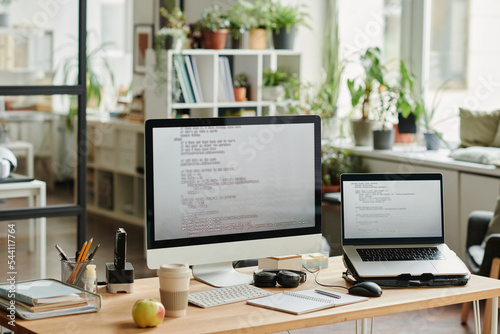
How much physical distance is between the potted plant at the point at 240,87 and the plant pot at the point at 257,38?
0.23 metres

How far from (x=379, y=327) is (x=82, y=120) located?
182 cm

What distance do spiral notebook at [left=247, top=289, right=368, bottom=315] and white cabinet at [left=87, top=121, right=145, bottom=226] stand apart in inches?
177

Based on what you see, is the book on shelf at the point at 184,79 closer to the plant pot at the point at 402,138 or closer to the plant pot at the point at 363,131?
the plant pot at the point at 363,131

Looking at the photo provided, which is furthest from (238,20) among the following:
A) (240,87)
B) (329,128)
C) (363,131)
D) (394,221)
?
(394,221)

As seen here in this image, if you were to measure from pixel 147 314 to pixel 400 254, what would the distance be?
0.88 metres

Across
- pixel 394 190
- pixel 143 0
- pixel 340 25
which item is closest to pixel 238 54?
pixel 340 25

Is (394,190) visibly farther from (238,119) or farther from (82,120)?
(82,120)

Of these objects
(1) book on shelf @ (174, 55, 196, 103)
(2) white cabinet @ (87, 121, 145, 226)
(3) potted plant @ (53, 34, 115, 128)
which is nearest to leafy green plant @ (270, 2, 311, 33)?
(1) book on shelf @ (174, 55, 196, 103)

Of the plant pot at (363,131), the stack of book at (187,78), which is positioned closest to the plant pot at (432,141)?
the plant pot at (363,131)

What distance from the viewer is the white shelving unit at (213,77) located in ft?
16.7

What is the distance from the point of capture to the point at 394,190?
2367mm

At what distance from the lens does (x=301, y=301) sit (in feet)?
6.66

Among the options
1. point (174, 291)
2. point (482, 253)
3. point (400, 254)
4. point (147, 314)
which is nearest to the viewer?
point (147, 314)

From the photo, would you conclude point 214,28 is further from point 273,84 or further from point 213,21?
point 273,84
